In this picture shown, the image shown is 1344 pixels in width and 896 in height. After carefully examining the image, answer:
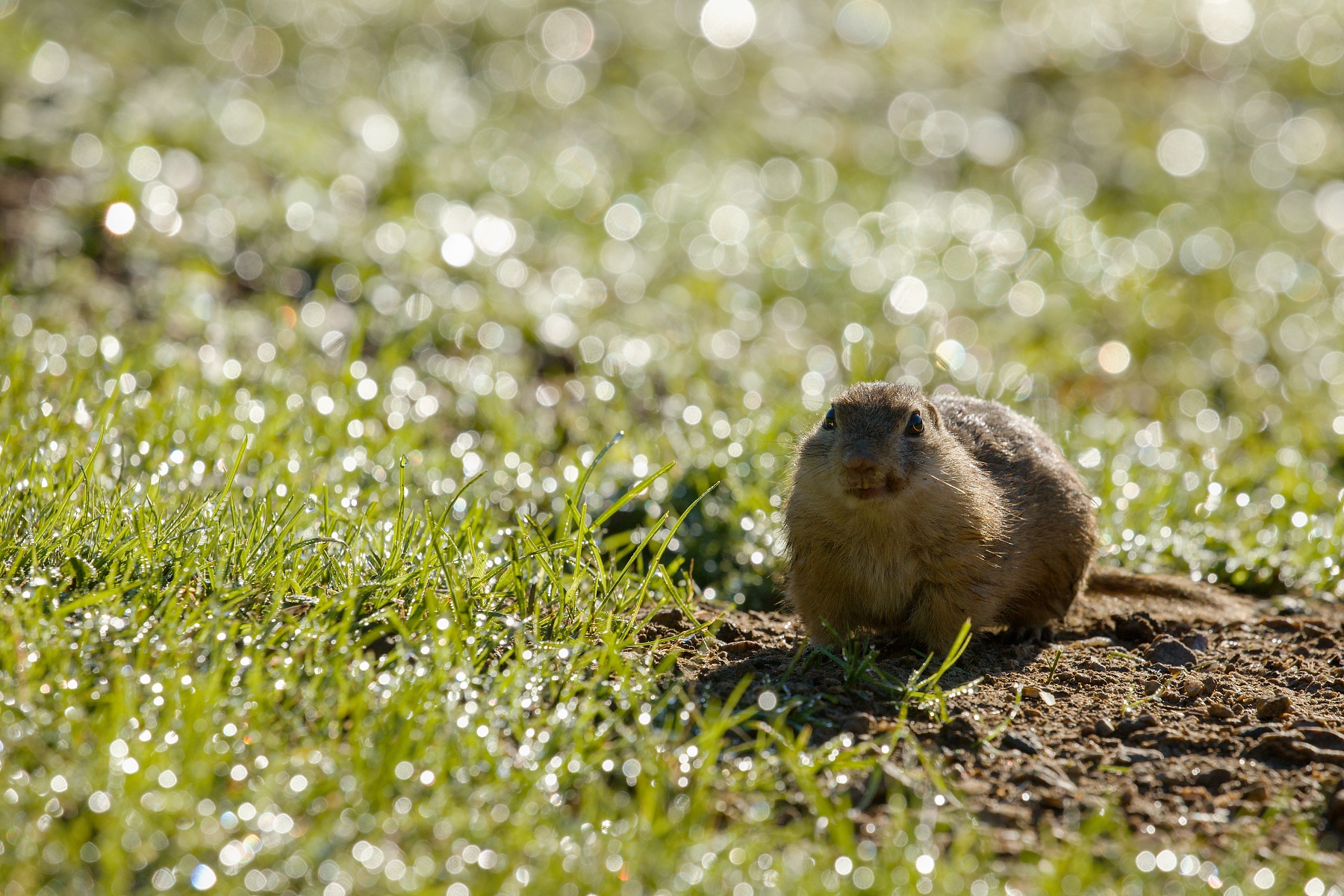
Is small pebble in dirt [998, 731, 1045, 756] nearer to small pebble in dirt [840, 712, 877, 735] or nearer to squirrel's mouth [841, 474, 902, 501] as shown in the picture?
small pebble in dirt [840, 712, 877, 735]

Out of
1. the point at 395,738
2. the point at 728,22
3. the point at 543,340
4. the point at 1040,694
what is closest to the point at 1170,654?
the point at 1040,694

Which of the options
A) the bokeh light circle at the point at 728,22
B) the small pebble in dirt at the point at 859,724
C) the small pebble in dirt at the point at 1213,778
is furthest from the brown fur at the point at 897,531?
the bokeh light circle at the point at 728,22

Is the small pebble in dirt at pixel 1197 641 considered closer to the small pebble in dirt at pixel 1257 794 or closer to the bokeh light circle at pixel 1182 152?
the small pebble in dirt at pixel 1257 794

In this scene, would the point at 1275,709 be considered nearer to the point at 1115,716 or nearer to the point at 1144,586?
the point at 1115,716

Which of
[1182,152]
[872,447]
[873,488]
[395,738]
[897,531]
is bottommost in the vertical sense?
[395,738]

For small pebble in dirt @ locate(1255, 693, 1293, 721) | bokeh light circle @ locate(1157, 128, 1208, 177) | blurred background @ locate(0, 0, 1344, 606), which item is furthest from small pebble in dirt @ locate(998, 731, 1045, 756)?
bokeh light circle @ locate(1157, 128, 1208, 177)

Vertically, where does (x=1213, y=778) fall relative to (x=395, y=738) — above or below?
above

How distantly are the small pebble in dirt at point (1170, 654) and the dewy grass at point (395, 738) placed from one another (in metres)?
0.81

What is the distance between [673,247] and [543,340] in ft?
6.05

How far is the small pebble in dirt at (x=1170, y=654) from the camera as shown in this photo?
13.0 ft

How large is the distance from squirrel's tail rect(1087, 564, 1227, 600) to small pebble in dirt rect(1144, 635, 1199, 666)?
0.66m

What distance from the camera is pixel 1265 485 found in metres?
5.86

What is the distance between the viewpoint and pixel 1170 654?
4000mm

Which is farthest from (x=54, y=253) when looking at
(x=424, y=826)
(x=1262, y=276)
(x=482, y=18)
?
(x=1262, y=276)
